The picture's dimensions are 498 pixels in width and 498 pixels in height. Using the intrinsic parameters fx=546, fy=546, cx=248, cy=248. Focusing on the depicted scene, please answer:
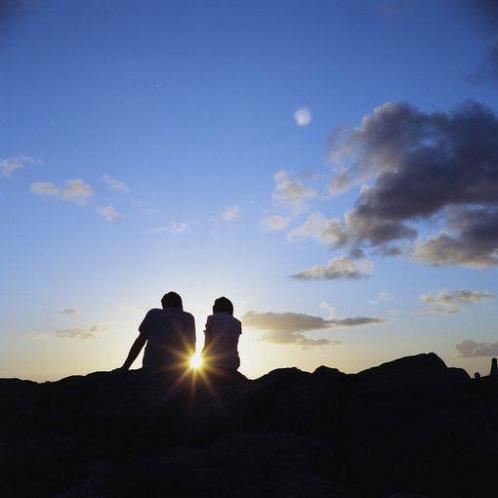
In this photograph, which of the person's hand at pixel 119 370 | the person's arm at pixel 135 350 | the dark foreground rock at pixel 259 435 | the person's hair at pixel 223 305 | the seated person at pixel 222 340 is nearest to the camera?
the dark foreground rock at pixel 259 435

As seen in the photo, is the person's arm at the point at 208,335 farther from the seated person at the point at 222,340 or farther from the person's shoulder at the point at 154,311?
the person's shoulder at the point at 154,311

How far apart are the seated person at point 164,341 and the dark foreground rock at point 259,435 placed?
57cm

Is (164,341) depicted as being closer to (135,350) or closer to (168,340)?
(168,340)

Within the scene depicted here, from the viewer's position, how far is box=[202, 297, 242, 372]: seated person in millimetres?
12070

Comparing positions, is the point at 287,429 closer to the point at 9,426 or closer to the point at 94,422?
the point at 94,422

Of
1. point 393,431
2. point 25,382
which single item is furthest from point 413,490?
point 25,382

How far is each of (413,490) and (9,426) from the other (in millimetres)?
7363

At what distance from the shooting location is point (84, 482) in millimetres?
7871

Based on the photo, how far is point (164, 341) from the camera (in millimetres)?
11109

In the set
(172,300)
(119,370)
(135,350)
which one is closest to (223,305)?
(172,300)

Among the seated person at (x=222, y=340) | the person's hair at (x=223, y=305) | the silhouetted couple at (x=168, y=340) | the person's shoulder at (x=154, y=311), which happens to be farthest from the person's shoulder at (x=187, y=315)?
the person's hair at (x=223, y=305)

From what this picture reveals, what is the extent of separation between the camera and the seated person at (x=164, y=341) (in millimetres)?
11102

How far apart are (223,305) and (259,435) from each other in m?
4.77

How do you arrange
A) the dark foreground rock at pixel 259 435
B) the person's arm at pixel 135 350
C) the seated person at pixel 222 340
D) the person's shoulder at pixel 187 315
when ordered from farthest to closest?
the seated person at pixel 222 340 < the person's shoulder at pixel 187 315 < the person's arm at pixel 135 350 < the dark foreground rock at pixel 259 435
